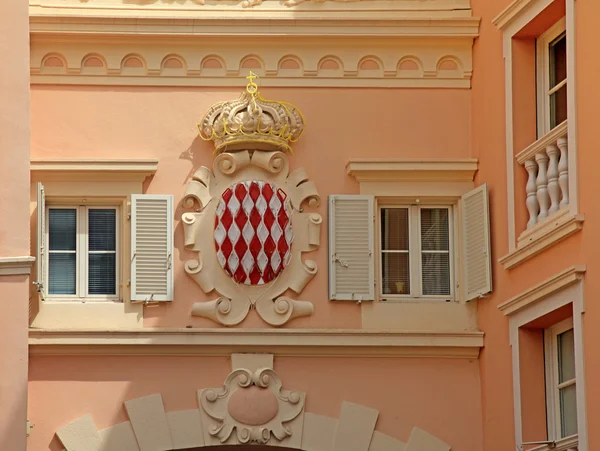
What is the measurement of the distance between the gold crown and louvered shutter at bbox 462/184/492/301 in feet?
6.00

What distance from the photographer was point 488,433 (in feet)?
50.8

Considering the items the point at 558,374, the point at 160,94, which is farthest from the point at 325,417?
the point at 160,94

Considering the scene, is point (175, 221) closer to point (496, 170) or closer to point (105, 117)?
point (105, 117)

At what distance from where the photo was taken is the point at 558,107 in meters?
15.0

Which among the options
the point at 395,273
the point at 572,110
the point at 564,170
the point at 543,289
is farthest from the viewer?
the point at 395,273

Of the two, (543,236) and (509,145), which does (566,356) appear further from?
(509,145)

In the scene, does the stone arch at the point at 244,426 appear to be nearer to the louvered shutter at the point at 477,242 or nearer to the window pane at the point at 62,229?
the louvered shutter at the point at 477,242

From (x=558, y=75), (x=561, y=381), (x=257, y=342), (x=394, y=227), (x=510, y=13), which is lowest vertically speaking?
(x=561, y=381)

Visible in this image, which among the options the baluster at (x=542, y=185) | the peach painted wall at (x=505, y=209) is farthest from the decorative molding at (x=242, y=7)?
the baluster at (x=542, y=185)

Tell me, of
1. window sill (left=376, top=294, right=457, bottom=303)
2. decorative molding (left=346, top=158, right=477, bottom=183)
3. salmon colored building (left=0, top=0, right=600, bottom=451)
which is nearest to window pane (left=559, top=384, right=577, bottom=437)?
salmon colored building (left=0, top=0, right=600, bottom=451)

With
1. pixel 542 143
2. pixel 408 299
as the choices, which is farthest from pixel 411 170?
pixel 542 143

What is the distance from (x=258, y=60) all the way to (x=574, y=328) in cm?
454

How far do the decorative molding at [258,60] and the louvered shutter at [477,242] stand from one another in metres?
1.29

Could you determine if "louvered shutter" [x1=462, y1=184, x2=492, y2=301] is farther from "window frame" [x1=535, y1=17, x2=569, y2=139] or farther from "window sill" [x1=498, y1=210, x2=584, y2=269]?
"window frame" [x1=535, y1=17, x2=569, y2=139]
